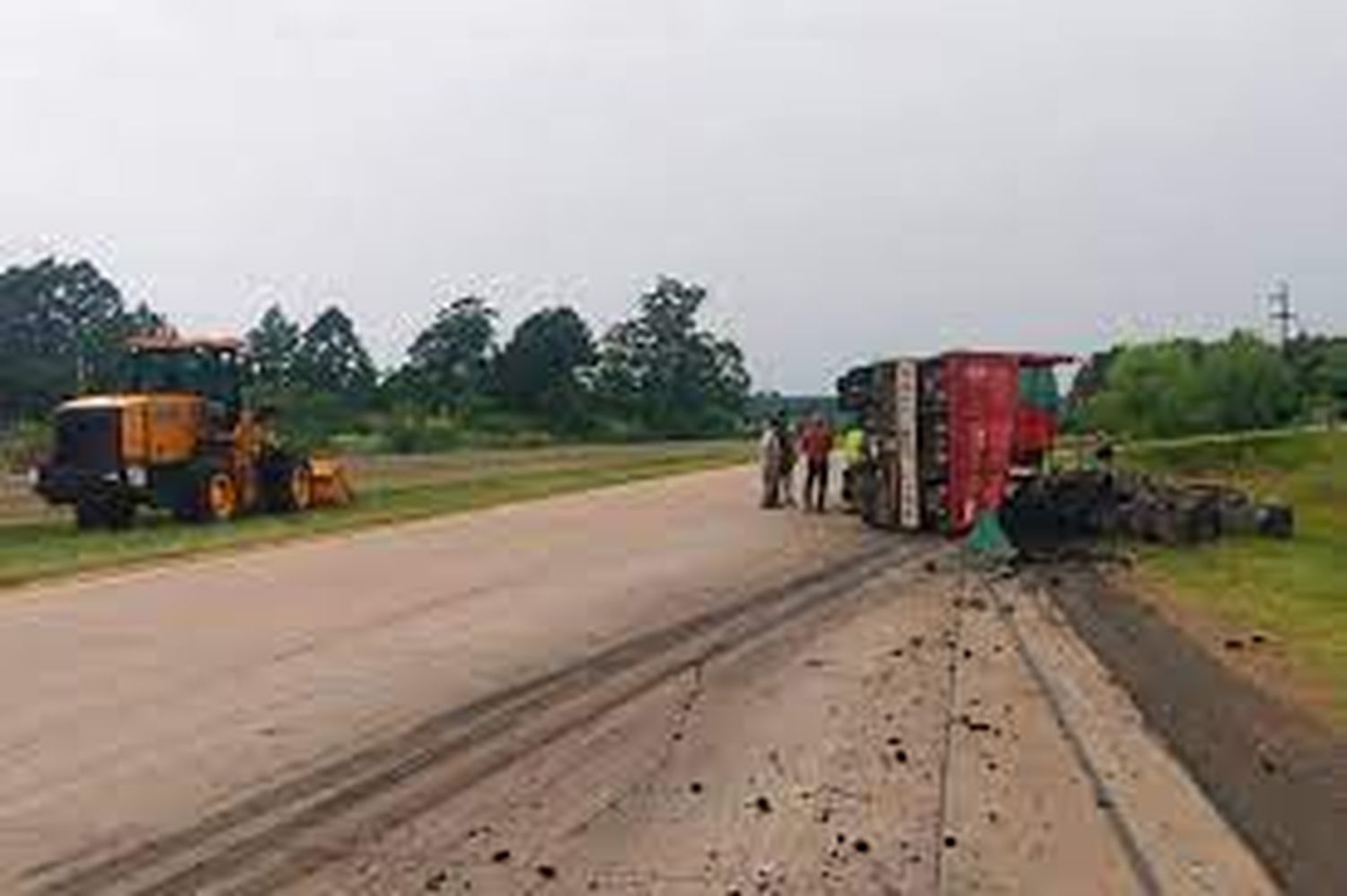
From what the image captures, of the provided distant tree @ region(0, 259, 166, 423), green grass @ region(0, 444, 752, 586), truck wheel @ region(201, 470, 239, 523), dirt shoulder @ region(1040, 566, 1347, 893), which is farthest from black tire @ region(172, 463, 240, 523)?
distant tree @ region(0, 259, 166, 423)

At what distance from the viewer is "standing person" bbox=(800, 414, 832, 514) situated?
46406 mm

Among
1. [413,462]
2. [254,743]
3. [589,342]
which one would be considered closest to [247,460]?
[254,743]

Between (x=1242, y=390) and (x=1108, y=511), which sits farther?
(x=1242, y=390)

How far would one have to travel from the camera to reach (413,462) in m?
84.0

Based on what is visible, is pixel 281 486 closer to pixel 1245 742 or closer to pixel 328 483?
pixel 328 483

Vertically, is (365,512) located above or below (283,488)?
below

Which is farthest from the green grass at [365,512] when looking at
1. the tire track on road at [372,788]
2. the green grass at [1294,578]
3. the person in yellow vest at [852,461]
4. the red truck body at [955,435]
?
the green grass at [1294,578]

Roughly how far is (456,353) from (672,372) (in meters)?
17.3

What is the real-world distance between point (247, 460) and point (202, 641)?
75.4 ft

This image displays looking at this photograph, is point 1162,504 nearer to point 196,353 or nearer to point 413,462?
point 196,353

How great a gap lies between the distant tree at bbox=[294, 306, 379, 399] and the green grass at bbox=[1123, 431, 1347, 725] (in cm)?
7946

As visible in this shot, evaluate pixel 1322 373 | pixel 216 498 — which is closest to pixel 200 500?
pixel 216 498

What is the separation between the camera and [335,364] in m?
148

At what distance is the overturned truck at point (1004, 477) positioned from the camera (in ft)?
118
